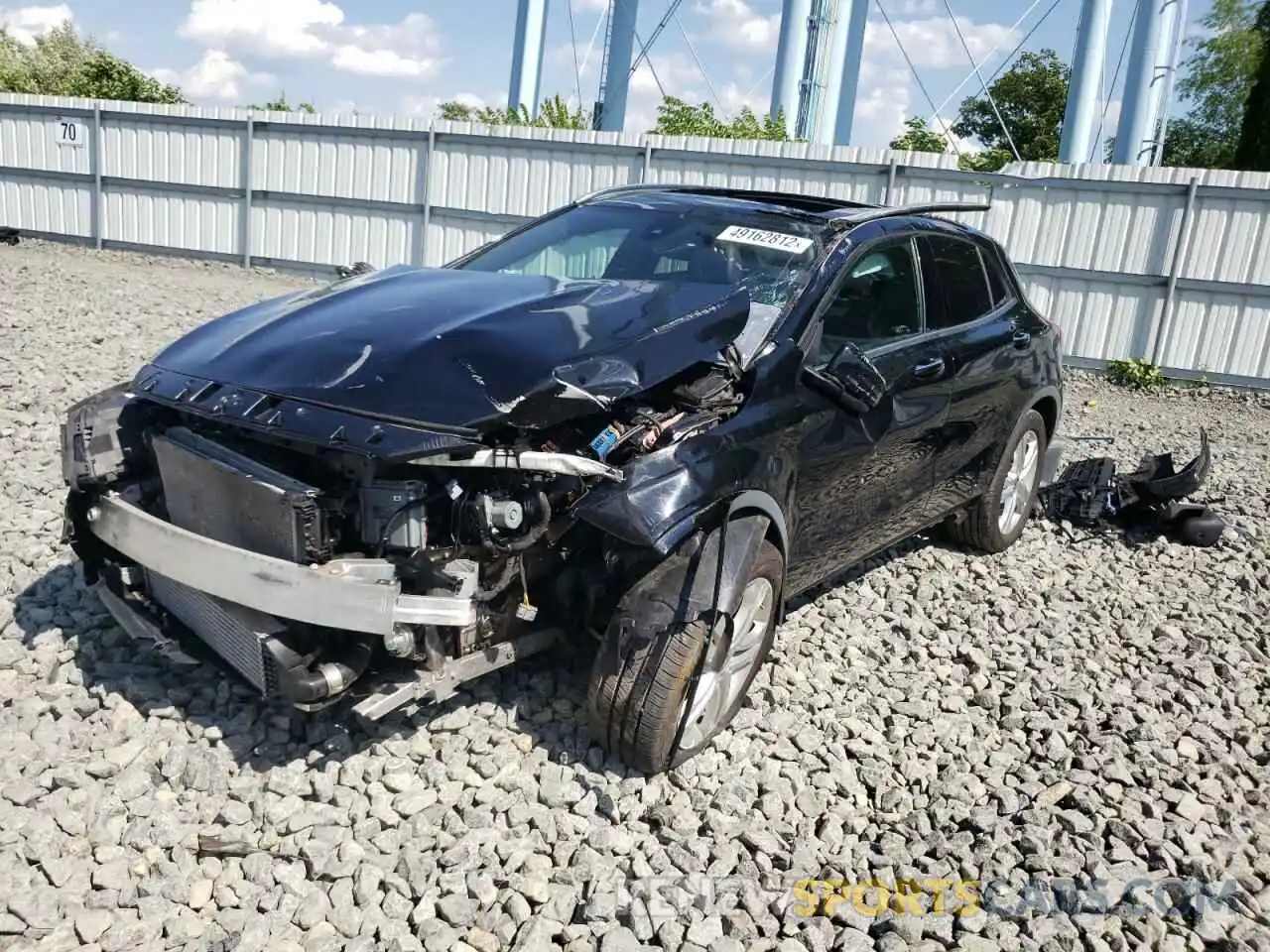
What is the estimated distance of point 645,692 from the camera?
3115 mm

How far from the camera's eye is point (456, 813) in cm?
308

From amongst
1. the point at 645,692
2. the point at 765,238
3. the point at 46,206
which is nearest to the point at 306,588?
the point at 645,692

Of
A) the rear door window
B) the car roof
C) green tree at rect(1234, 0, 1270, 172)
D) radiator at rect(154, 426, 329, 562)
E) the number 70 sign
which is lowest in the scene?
radiator at rect(154, 426, 329, 562)

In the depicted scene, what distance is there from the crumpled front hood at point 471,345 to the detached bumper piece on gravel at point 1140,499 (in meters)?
3.71

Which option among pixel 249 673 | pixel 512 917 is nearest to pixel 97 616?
pixel 249 673

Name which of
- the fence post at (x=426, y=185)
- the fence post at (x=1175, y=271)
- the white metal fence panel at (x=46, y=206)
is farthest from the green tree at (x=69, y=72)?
the fence post at (x=1175, y=271)

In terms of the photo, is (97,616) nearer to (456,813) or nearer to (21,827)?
(21,827)

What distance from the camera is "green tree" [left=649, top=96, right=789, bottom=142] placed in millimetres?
18594

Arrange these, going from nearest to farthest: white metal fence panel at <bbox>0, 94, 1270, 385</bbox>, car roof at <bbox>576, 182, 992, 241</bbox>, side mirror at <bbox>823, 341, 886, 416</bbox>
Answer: side mirror at <bbox>823, 341, 886, 416</bbox>
car roof at <bbox>576, 182, 992, 241</bbox>
white metal fence panel at <bbox>0, 94, 1270, 385</bbox>

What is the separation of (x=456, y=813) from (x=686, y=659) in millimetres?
818

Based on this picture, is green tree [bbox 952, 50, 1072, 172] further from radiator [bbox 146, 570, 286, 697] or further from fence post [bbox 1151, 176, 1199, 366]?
radiator [bbox 146, 570, 286, 697]

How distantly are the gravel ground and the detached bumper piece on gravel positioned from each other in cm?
141

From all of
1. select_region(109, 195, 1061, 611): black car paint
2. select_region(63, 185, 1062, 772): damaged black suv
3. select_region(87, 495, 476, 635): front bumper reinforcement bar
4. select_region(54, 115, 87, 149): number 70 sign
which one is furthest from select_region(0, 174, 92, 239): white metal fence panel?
select_region(87, 495, 476, 635): front bumper reinforcement bar

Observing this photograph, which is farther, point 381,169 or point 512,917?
point 381,169
